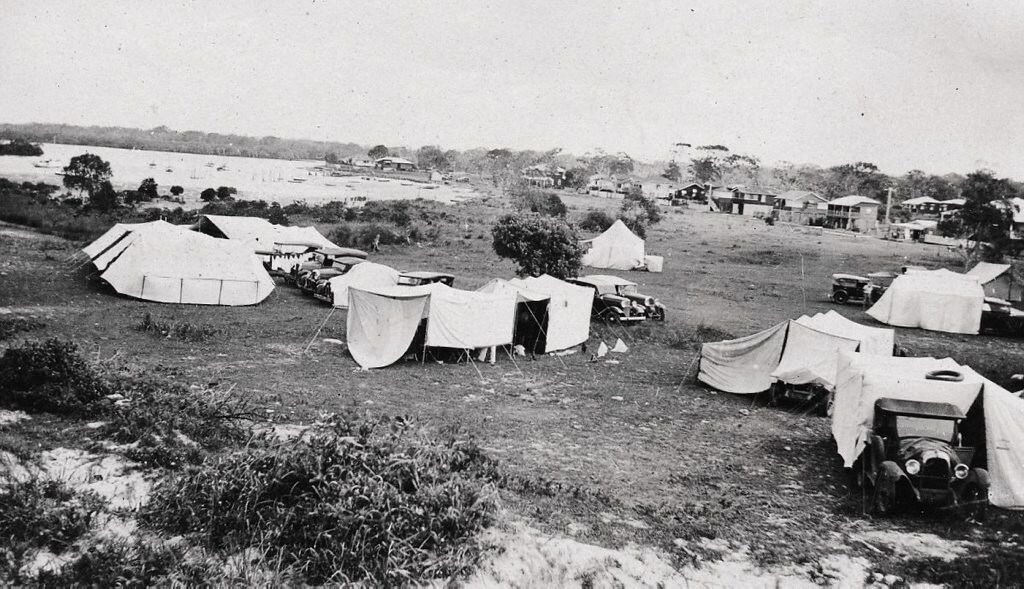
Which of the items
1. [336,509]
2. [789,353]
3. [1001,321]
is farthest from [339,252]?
[1001,321]

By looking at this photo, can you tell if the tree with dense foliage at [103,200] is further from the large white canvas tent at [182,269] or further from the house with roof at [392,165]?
the house with roof at [392,165]

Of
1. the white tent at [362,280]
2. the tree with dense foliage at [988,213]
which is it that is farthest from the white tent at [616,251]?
the tree with dense foliage at [988,213]

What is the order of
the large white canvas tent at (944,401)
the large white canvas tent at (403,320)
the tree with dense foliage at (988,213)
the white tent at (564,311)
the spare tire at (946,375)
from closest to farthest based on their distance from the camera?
the large white canvas tent at (944,401)
the spare tire at (946,375)
the large white canvas tent at (403,320)
the white tent at (564,311)
the tree with dense foliage at (988,213)

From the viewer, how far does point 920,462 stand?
8.95 m

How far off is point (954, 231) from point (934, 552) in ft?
120

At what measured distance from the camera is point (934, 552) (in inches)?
319

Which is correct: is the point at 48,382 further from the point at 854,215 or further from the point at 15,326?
the point at 854,215

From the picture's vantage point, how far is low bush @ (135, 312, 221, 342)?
648 inches

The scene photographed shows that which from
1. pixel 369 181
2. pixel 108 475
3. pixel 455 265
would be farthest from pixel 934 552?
pixel 369 181

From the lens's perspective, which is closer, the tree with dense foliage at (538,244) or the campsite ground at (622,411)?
the campsite ground at (622,411)

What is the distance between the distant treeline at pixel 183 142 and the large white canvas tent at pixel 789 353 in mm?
101041

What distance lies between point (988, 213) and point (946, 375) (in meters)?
32.5

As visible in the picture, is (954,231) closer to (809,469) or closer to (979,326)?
(979,326)

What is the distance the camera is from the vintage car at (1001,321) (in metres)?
24.2
